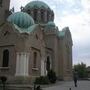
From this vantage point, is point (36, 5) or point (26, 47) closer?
point (26, 47)

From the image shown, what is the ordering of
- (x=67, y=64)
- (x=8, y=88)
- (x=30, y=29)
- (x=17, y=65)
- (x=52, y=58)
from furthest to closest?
(x=67, y=64), (x=52, y=58), (x=30, y=29), (x=17, y=65), (x=8, y=88)

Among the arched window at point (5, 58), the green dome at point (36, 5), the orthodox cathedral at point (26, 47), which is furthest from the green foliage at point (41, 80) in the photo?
the green dome at point (36, 5)

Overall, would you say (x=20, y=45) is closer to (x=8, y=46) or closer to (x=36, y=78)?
(x=8, y=46)

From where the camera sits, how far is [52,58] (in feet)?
131

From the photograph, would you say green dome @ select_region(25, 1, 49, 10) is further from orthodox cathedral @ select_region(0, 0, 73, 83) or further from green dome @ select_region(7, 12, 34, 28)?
green dome @ select_region(7, 12, 34, 28)

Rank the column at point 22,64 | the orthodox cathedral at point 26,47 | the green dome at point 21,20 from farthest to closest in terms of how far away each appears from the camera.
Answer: the green dome at point 21,20 → the orthodox cathedral at point 26,47 → the column at point 22,64

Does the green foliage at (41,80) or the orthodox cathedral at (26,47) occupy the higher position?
the orthodox cathedral at (26,47)

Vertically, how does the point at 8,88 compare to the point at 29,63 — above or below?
below

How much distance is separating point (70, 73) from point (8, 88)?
2865cm

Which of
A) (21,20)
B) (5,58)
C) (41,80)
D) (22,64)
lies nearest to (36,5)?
(21,20)

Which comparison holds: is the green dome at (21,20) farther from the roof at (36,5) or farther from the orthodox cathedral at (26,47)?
the roof at (36,5)

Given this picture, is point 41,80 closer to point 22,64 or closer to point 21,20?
point 22,64

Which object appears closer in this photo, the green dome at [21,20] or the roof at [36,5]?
the green dome at [21,20]

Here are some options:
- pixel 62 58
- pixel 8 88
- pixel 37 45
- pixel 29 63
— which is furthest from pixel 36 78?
pixel 62 58
